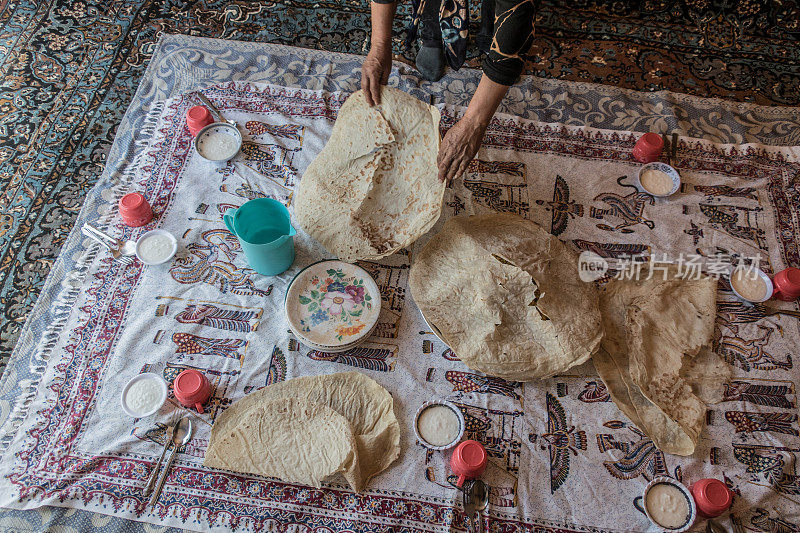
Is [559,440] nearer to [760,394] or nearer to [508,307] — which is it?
[508,307]

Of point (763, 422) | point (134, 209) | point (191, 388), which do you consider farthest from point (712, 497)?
point (134, 209)

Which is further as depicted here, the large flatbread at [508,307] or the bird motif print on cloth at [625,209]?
the bird motif print on cloth at [625,209]

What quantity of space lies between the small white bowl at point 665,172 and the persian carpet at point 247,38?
257 mm

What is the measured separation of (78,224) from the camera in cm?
188

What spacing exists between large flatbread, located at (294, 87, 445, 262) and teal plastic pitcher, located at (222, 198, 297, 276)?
8 centimetres

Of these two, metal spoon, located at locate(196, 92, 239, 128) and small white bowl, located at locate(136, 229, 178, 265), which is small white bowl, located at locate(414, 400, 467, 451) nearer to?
small white bowl, located at locate(136, 229, 178, 265)

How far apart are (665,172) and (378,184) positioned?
1.09 metres

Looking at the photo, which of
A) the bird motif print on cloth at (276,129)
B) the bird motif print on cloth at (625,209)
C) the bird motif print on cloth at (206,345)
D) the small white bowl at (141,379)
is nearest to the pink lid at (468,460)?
the bird motif print on cloth at (206,345)

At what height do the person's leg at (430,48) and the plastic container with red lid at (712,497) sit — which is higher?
the person's leg at (430,48)

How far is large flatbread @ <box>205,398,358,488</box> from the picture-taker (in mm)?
1436

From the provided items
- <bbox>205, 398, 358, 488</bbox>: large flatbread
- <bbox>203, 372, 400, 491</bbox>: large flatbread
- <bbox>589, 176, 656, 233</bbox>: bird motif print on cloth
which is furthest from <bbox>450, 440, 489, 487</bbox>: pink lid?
<bbox>589, 176, 656, 233</bbox>: bird motif print on cloth

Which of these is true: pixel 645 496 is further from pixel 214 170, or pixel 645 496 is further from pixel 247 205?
pixel 214 170

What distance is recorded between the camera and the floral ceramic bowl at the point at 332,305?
1643mm

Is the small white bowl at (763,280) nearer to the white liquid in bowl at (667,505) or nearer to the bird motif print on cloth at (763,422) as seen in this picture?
the bird motif print on cloth at (763,422)
